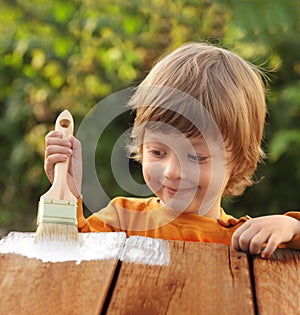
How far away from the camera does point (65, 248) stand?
1.65 meters

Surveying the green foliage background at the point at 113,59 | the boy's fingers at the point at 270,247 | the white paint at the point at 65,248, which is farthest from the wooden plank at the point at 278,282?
the green foliage background at the point at 113,59

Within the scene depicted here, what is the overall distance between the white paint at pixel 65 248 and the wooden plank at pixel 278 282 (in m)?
0.28

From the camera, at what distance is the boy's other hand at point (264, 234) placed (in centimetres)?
173

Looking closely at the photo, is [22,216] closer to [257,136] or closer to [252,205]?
[252,205]

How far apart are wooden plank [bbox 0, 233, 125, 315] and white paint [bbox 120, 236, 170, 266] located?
0.12 feet

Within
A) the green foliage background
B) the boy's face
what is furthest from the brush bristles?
the green foliage background

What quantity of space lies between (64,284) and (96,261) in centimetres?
15

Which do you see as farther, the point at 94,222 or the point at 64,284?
the point at 94,222

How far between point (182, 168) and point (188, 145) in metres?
0.06

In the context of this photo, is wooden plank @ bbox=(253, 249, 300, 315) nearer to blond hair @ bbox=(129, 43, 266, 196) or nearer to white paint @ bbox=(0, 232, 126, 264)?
white paint @ bbox=(0, 232, 126, 264)

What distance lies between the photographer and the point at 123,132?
15.3 ft

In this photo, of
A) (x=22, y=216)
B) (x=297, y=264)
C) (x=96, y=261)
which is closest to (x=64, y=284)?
(x=96, y=261)

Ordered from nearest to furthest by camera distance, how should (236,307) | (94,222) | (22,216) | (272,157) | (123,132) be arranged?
1. (236,307)
2. (94,222)
3. (272,157)
4. (123,132)
5. (22,216)

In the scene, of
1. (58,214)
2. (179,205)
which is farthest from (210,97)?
(58,214)
